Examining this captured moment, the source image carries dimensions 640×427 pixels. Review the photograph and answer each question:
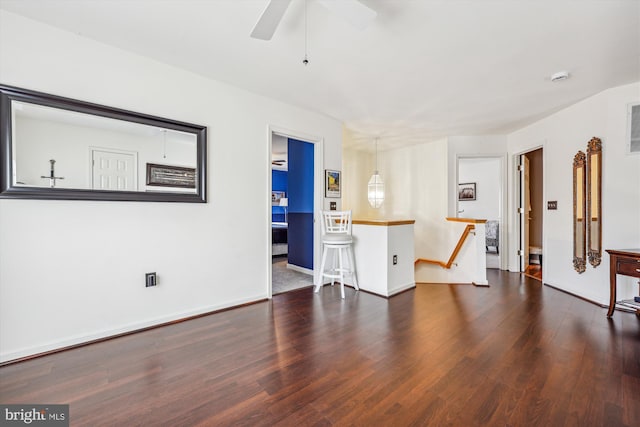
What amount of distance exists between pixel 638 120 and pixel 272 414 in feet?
14.5

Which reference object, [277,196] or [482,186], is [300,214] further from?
[482,186]

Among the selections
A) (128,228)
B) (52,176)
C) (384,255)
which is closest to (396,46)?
(384,255)

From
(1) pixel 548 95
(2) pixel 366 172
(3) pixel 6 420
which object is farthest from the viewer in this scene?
(2) pixel 366 172

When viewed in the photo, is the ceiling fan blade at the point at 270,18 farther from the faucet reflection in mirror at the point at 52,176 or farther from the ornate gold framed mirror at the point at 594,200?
the ornate gold framed mirror at the point at 594,200

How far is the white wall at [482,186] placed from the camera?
6.52m

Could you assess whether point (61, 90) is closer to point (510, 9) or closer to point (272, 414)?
point (272, 414)

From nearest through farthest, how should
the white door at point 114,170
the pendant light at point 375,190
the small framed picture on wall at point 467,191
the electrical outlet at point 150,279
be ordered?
the white door at point 114,170
the electrical outlet at point 150,279
the pendant light at point 375,190
the small framed picture on wall at point 467,191

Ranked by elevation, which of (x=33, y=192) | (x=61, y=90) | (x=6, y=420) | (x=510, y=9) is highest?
(x=510, y=9)

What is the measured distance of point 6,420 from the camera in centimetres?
141

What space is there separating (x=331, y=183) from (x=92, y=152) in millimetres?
2694

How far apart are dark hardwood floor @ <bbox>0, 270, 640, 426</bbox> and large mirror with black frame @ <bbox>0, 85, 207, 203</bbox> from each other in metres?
1.25

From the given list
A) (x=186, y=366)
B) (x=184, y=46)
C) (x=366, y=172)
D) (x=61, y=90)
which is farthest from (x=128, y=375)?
(x=366, y=172)

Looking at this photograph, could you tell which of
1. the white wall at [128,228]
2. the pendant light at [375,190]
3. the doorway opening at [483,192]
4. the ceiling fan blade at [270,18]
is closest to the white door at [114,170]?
the white wall at [128,228]

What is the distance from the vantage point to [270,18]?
1.60m
